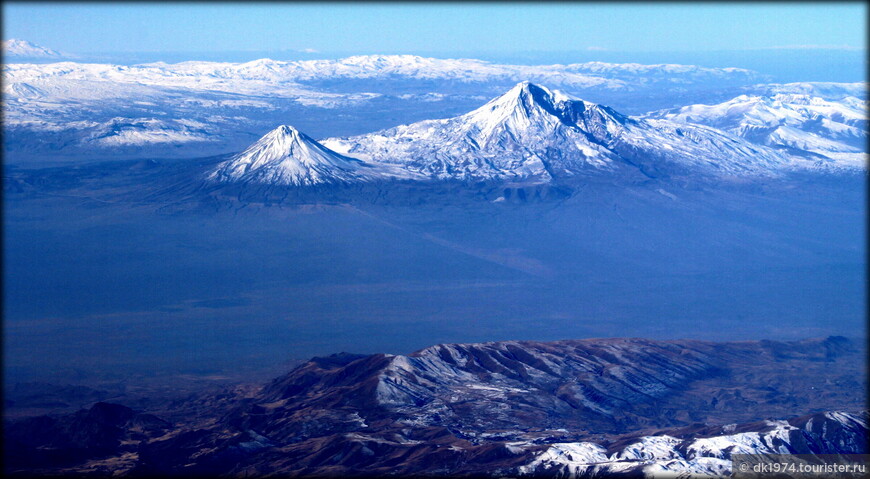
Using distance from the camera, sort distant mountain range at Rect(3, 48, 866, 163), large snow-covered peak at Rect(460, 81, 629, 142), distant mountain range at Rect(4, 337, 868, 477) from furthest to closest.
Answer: distant mountain range at Rect(3, 48, 866, 163) < large snow-covered peak at Rect(460, 81, 629, 142) < distant mountain range at Rect(4, 337, 868, 477)

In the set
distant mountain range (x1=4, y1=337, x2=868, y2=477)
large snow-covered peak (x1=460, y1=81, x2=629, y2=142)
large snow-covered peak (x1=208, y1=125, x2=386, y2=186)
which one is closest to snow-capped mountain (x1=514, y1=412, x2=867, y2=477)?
distant mountain range (x1=4, y1=337, x2=868, y2=477)

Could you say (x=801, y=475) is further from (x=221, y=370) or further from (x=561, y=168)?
(x=561, y=168)

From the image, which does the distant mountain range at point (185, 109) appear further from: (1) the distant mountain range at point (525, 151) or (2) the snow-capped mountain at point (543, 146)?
(2) the snow-capped mountain at point (543, 146)

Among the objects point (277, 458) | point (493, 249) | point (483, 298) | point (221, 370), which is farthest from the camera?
point (493, 249)

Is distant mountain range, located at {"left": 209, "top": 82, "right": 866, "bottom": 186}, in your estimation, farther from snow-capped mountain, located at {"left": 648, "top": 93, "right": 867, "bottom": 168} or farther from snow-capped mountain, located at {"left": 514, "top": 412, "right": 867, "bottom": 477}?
snow-capped mountain, located at {"left": 514, "top": 412, "right": 867, "bottom": 477}

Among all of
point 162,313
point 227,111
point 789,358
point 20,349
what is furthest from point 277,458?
point 227,111
